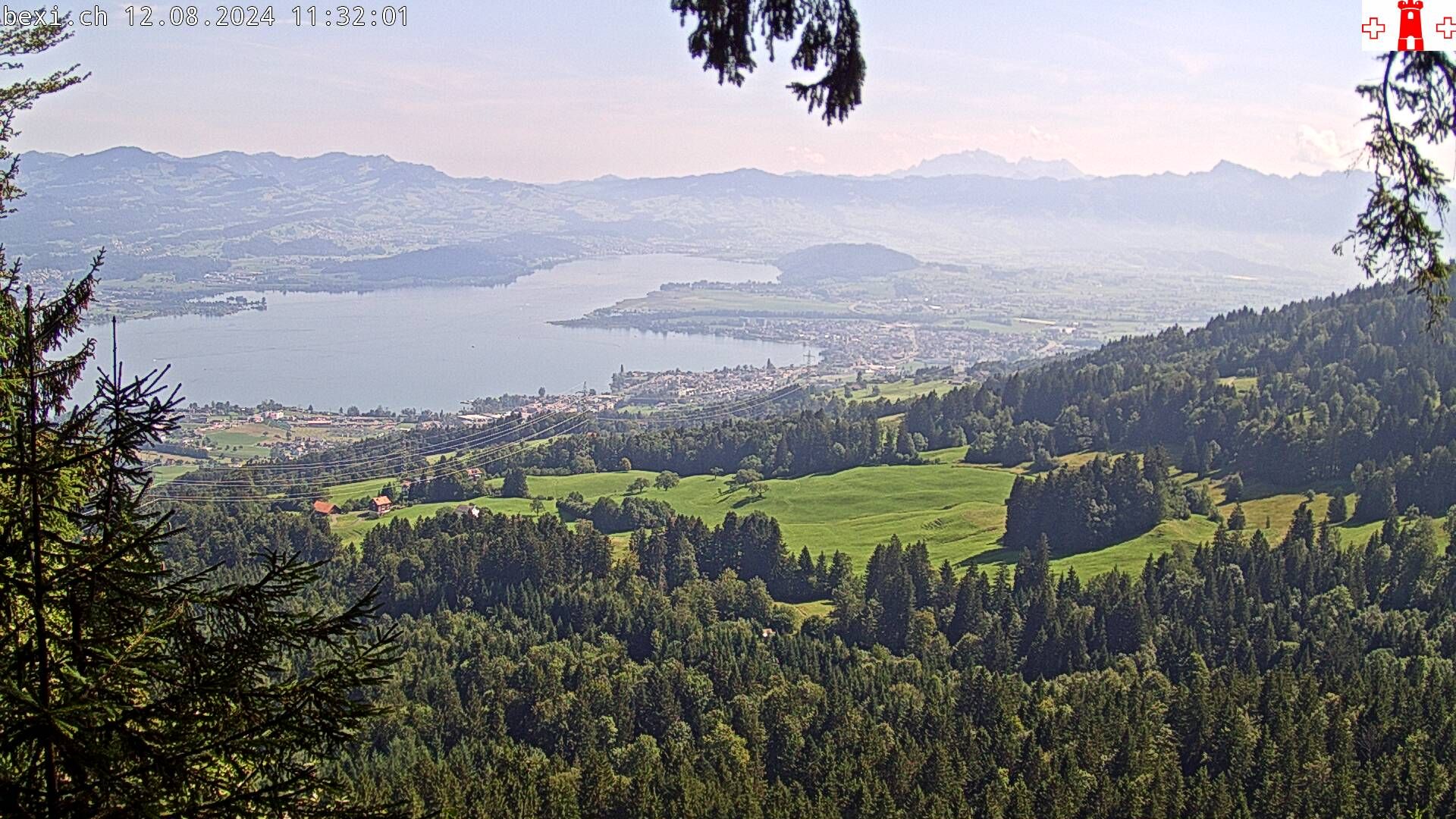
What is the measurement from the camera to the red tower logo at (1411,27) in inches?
262

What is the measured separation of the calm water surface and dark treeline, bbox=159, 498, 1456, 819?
60.2 metres

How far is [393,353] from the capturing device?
148 m

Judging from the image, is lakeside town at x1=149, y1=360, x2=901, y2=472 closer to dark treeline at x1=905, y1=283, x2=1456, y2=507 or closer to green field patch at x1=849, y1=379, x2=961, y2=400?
green field patch at x1=849, y1=379, x2=961, y2=400

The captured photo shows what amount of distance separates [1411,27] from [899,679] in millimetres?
36910

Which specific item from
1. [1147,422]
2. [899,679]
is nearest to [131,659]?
[899,679]

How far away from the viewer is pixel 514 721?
4138 cm

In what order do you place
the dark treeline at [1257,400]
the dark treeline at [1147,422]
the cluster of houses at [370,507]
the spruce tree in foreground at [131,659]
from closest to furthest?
the spruce tree in foreground at [131,659]
the dark treeline at [1257,400]
the cluster of houses at [370,507]
the dark treeline at [1147,422]

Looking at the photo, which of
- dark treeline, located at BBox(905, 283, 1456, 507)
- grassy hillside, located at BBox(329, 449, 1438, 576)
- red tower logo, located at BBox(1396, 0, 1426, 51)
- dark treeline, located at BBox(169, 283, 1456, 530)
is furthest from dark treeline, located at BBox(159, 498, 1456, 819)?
red tower logo, located at BBox(1396, 0, 1426, 51)

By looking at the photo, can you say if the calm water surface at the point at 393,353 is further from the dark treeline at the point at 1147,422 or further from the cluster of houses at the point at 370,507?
the cluster of houses at the point at 370,507

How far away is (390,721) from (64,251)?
172500 millimetres

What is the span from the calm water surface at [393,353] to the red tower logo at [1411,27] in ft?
370

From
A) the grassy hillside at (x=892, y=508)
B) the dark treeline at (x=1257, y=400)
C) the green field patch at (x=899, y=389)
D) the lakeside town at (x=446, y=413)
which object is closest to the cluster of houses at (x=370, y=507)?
the grassy hillside at (x=892, y=508)

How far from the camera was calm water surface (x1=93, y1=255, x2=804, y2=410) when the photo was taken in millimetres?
122938

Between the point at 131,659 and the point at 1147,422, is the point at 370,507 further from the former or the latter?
the point at 131,659
